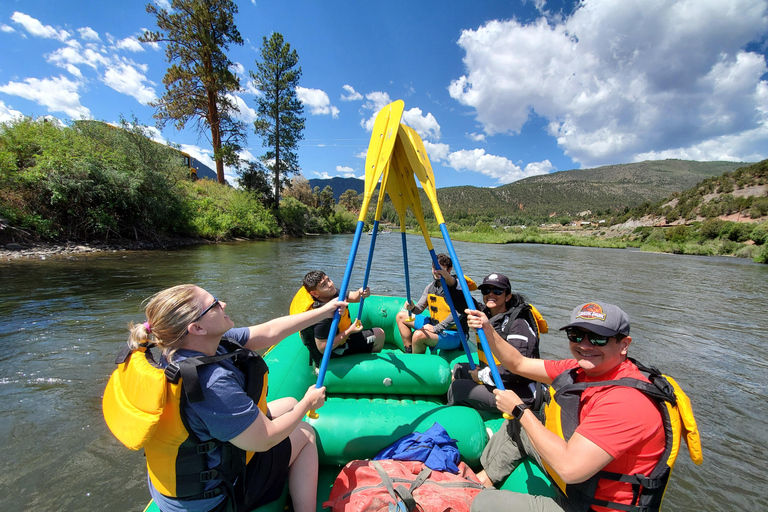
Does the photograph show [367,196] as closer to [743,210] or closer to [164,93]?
[164,93]

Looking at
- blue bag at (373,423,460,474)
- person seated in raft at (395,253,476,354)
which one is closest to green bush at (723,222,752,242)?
person seated in raft at (395,253,476,354)

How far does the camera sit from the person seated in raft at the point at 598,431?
4.21 feet

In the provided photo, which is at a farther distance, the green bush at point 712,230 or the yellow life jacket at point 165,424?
the green bush at point 712,230

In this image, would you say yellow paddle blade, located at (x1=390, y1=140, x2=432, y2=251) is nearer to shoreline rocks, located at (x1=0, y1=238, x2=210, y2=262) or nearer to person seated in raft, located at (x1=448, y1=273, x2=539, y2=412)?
person seated in raft, located at (x1=448, y1=273, x2=539, y2=412)

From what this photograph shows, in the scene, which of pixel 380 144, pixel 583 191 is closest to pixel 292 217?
pixel 380 144

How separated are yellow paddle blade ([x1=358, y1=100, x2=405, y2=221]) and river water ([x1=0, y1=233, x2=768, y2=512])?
3077mm

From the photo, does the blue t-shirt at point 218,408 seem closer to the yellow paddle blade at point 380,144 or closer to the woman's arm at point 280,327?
the woman's arm at point 280,327

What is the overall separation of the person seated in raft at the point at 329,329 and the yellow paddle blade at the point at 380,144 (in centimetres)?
81

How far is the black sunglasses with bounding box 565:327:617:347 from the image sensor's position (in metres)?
1.53

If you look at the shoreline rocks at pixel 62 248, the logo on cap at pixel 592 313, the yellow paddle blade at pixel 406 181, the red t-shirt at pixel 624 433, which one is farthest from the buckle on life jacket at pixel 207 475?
the shoreline rocks at pixel 62 248

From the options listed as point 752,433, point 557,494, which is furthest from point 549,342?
point 557,494

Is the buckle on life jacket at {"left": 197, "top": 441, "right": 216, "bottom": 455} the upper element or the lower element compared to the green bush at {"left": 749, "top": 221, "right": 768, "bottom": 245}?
lower

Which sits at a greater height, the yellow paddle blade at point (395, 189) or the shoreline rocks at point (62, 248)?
the yellow paddle blade at point (395, 189)

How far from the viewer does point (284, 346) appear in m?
3.27
